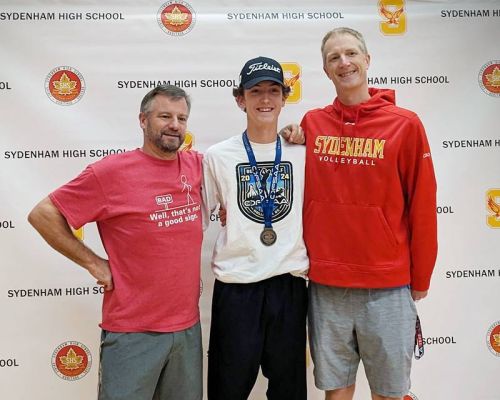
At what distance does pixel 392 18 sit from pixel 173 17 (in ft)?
3.65

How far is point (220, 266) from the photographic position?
1.66 meters

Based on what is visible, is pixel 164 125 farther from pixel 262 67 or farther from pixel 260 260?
pixel 260 260

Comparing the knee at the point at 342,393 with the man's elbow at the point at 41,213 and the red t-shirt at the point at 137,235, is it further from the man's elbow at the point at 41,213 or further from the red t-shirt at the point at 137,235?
the man's elbow at the point at 41,213

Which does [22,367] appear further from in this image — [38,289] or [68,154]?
[68,154]

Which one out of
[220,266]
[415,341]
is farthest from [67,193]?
[415,341]

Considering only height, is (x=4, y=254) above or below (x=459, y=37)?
below

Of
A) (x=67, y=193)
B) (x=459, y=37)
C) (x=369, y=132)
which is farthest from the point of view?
(x=459, y=37)

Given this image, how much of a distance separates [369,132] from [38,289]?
5.64 feet

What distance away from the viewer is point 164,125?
1572mm

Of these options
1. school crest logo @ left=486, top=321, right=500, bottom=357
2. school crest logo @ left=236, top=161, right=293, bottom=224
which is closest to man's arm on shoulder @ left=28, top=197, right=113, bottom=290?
school crest logo @ left=236, top=161, right=293, bottom=224

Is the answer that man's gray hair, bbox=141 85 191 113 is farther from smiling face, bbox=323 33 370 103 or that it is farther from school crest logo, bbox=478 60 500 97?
school crest logo, bbox=478 60 500 97

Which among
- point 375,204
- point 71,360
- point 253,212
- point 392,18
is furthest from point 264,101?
point 71,360

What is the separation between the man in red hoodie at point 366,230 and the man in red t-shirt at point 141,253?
50 cm

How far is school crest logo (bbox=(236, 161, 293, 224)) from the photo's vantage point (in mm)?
1652
